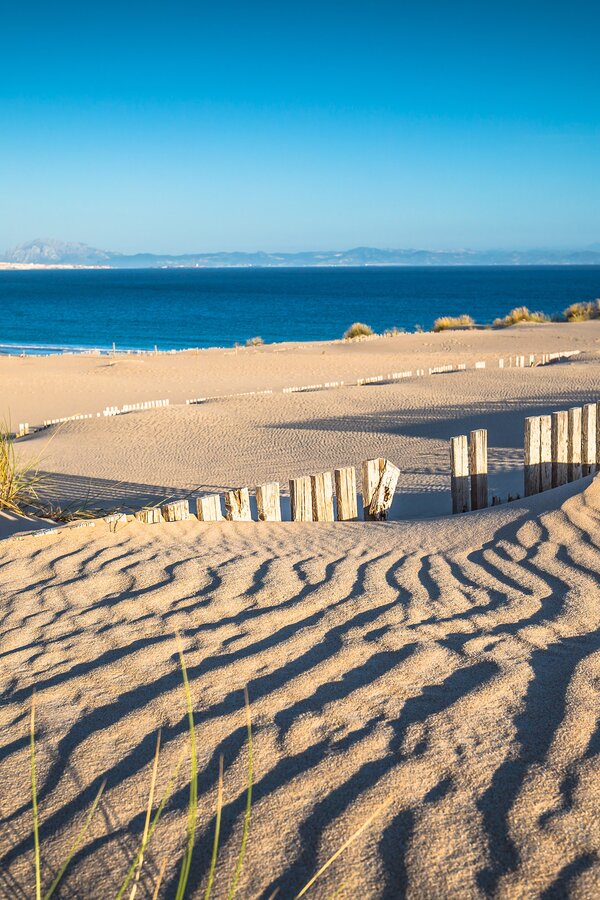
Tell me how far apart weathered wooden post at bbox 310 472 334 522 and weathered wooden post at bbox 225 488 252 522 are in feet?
1.74

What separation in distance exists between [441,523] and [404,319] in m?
48.7

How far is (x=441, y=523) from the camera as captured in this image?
6.05 metres

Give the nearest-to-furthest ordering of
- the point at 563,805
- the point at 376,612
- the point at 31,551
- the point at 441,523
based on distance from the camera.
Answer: the point at 563,805 < the point at 376,612 < the point at 31,551 < the point at 441,523

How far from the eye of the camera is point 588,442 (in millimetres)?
7137

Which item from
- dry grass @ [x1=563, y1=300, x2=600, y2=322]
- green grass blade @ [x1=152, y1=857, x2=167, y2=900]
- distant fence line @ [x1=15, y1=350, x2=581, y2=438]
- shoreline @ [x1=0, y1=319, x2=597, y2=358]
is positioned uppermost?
green grass blade @ [x1=152, y1=857, x2=167, y2=900]

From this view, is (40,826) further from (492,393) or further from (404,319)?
(404,319)

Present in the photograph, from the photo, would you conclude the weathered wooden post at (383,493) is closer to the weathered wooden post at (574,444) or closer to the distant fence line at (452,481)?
the distant fence line at (452,481)

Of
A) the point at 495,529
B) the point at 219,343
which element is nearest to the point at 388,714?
the point at 495,529

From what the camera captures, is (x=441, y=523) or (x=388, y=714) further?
(x=441, y=523)

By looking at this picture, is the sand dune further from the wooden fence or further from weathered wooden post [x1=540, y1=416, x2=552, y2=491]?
weathered wooden post [x1=540, y1=416, x2=552, y2=491]

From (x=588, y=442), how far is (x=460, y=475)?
128cm

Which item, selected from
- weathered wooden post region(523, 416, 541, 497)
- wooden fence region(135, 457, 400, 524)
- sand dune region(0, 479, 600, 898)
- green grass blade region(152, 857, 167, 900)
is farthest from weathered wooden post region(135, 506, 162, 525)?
green grass blade region(152, 857, 167, 900)

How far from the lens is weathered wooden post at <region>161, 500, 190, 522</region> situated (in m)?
6.29

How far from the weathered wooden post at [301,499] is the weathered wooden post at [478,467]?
4.65 feet
